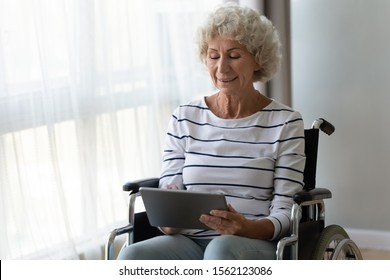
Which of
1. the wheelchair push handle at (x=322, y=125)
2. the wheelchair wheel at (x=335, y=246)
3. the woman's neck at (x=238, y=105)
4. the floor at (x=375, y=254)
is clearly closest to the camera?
the wheelchair wheel at (x=335, y=246)

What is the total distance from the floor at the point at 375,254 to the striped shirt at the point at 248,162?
1.22 m

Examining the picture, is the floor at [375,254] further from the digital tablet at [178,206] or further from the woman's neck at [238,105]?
the digital tablet at [178,206]

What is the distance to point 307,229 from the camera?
2.58m

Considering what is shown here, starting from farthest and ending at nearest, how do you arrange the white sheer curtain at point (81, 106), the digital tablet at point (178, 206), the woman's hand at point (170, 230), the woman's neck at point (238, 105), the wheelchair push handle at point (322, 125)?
the white sheer curtain at point (81, 106), the wheelchair push handle at point (322, 125), the woman's neck at point (238, 105), the woman's hand at point (170, 230), the digital tablet at point (178, 206)

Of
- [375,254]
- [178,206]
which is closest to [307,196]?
[178,206]

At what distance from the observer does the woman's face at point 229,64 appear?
2707mm

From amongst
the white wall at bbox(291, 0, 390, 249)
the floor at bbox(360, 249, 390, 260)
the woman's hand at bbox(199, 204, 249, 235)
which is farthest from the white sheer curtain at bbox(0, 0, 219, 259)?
the floor at bbox(360, 249, 390, 260)

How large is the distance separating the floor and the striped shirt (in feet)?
4.01

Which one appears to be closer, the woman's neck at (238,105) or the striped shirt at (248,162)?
the striped shirt at (248,162)

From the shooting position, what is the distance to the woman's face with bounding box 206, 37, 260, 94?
271 centimetres

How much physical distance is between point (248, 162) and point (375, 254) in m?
1.39

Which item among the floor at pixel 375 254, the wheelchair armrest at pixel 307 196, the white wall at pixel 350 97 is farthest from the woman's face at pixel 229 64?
the floor at pixel 375 254

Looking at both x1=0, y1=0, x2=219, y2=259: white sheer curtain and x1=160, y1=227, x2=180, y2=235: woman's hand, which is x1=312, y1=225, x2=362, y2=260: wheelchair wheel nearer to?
x1=160, y1=227, x2=180, y2=235: woman's hand
